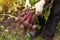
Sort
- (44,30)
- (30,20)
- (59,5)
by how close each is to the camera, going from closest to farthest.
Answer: (59,5)
(44,30)
(30,20)

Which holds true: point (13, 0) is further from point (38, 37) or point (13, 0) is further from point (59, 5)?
point (59, 5)

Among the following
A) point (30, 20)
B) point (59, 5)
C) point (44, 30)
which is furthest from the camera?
point (30, 20)

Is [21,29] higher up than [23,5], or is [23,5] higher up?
[23,5]

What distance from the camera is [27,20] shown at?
100 inches

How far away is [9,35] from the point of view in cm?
244

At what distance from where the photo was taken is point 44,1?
2.38 m

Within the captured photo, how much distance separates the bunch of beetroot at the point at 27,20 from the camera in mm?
2529

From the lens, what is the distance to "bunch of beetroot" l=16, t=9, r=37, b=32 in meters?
2.53

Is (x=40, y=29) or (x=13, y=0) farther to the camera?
(x=13, y=0)

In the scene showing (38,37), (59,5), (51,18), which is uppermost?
(59,5)

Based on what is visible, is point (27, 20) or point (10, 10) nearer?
point (27, 20)

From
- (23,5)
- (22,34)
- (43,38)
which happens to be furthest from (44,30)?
(23,5)

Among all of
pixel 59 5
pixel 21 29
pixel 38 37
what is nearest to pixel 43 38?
pixel 38 37

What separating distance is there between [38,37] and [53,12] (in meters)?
0.39
